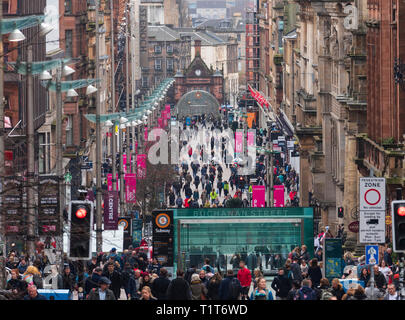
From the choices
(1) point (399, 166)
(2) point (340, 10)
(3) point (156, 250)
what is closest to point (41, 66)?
(3) point (156, 250)

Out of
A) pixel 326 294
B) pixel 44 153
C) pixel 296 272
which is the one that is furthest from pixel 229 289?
pixel 44 153

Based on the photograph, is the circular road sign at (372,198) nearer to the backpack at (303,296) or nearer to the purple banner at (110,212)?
the backpack at (303,296)

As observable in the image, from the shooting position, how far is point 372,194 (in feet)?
85.4

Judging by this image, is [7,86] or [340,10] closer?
[7,86]

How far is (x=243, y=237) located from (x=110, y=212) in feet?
32.6

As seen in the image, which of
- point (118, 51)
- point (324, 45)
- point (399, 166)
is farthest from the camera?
point (118, 51)

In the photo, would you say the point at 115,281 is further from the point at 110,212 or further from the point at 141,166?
the point at 141,166

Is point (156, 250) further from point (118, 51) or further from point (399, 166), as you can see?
point (118, 51)

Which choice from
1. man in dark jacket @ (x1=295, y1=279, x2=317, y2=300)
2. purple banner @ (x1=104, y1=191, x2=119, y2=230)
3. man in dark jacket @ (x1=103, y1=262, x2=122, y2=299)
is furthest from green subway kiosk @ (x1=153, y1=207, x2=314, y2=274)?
man in dark jacket @ (x1=295, y1=279, x2=317, y2=300)

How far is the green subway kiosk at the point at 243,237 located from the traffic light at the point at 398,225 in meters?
15.2

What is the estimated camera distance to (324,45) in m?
73.4

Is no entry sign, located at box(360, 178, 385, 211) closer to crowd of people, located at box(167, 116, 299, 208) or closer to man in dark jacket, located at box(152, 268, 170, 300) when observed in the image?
man in dark jacket, located at box(152, 268, 170, 300)
